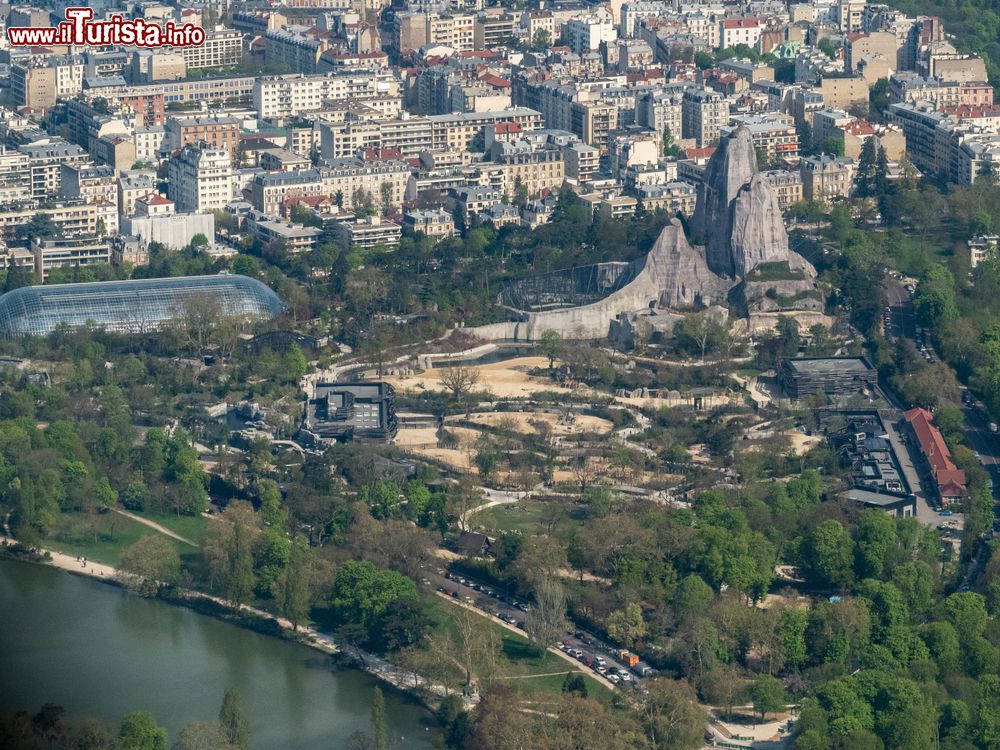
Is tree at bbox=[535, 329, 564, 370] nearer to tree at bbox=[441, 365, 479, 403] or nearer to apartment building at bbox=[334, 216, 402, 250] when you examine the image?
tree at bbox=[441, 365, 479, 403]

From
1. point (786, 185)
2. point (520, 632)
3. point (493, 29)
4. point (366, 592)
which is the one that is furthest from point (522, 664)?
point (493, 29)

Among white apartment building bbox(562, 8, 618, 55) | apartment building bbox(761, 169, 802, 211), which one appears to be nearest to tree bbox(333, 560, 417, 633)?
apartment building bbox(761, 169, 802, 211)

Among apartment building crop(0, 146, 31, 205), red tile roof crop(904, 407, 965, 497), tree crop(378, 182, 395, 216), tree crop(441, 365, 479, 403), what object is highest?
apartment building crop(0, 146, 31, 205)

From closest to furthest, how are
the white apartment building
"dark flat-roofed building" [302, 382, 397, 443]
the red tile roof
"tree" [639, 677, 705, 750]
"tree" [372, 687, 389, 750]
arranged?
"tree" [639, 677, 705, 750] → "tree" [372, 687, 389, 750] → the red tile roof → "dark flat-roofed building" [302, 382, 397, 443] → the white apartment building

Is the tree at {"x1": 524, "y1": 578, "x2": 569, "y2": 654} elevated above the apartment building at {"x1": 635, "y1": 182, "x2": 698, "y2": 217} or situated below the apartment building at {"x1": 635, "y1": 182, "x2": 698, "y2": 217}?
below

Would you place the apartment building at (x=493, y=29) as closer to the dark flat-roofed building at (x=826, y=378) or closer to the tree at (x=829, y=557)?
the dark flat-roofed building at (x=826, y=378)

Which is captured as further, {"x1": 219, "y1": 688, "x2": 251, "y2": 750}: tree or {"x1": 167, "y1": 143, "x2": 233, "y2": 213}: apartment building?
{"x1": 167, "y1": 143, "x2": 233, "y2": 213}: apartment building
